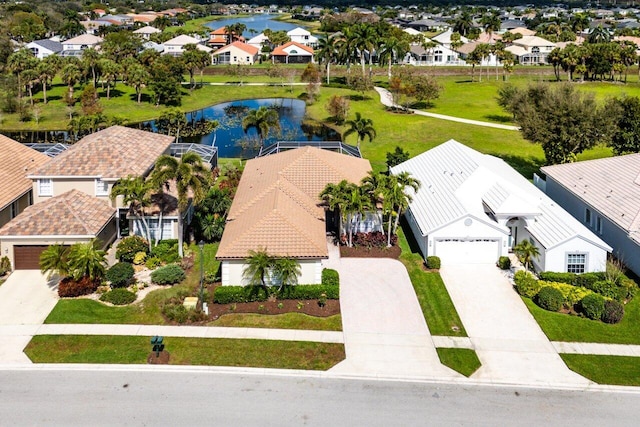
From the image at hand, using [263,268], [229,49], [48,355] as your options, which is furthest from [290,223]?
[229,49]

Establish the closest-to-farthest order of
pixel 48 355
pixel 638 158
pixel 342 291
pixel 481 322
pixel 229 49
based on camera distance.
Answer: pixel 48 355 → pixel 481 322 → pixel 342 291 → pixel 638 158 → pixel 229 49

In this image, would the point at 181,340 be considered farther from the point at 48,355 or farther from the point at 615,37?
the point at 615,37

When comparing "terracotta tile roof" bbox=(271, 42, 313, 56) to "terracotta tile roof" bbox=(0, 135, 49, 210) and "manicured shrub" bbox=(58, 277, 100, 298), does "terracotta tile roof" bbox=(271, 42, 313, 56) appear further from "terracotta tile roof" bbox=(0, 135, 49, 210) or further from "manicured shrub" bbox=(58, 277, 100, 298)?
"manicured shrub" bbox=(58, 277, 100, 298)

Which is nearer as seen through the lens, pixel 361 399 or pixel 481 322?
pixel 361 399

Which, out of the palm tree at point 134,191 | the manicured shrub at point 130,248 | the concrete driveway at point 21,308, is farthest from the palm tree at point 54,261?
the palm tree at point 134,191

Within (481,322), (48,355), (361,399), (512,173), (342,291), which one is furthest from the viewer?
(512,173)

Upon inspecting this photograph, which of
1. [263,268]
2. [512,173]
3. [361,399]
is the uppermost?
[512,173]

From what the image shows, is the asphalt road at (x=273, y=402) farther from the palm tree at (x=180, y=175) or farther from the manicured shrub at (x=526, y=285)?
the palm tree at (x=180, y=175)
